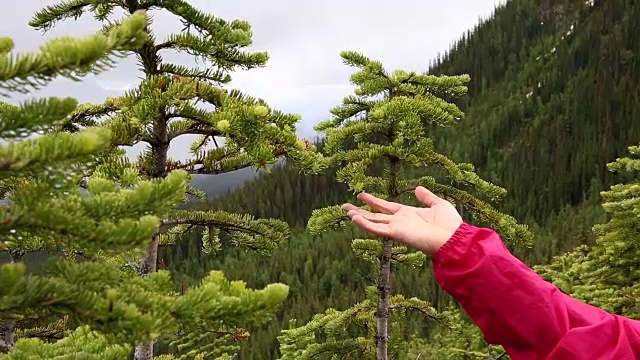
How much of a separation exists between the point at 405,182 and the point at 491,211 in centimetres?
159

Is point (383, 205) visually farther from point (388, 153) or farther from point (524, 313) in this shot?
point (388, 153)

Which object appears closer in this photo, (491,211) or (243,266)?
(491,211)

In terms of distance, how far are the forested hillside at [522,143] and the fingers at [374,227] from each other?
2891 inches

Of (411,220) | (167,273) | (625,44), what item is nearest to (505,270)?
(411,220)

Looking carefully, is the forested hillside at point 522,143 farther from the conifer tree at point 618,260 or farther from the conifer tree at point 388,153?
the conifer tree at point 388,153

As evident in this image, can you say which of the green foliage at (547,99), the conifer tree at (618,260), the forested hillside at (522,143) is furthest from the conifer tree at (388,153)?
the green foliage at (547,99)

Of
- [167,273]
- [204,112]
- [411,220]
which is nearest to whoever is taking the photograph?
[167,273]

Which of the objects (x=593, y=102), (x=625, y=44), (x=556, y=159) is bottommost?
(x=556, y=159)

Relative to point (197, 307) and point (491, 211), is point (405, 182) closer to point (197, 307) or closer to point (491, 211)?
point (491, 211)

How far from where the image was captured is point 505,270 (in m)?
2.30

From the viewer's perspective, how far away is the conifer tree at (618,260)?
35.6ft

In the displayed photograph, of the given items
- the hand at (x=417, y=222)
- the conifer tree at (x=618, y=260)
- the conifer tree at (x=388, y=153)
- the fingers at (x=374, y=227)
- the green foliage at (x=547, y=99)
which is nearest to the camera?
the hand at (x=417, y=222)

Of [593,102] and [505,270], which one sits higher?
[593,102]

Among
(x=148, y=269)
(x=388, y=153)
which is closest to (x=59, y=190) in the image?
(x=148, y=269)
